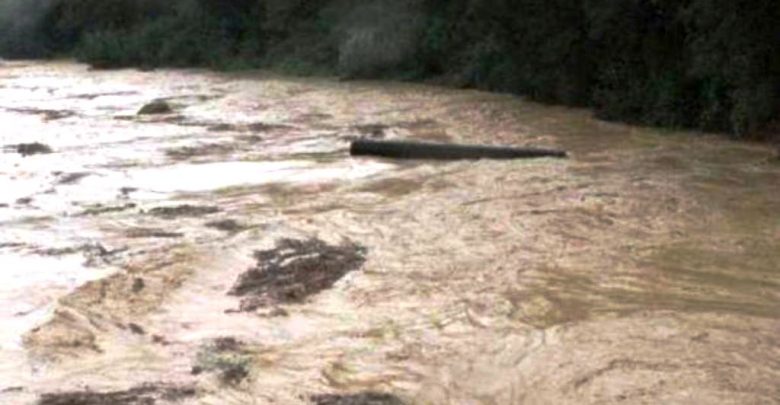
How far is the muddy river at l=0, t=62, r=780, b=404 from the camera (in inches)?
304

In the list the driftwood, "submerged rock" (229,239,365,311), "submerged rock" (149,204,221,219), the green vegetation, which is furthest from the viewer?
the green vegetation

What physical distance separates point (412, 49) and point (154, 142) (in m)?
15.7

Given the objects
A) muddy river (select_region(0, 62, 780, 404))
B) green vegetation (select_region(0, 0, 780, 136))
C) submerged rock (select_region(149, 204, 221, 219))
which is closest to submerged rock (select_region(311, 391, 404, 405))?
muddy river (select_region(0, 62, 780, 404))

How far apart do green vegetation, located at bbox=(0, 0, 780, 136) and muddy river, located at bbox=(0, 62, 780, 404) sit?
1.65 meters

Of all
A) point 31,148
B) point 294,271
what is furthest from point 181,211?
point 31,148

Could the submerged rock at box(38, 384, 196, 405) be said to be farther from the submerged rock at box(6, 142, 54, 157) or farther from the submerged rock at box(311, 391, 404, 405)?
the submerged rock at box(6, 142, 54, 157)

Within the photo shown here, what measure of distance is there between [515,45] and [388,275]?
1976 centimetres

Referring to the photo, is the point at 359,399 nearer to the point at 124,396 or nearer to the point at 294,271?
the point at 124,396

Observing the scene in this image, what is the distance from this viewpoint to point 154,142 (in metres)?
21.8

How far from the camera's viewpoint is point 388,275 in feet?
34.8

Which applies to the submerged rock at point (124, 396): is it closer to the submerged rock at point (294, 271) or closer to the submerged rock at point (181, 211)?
the submerged rock at point (294, 271)

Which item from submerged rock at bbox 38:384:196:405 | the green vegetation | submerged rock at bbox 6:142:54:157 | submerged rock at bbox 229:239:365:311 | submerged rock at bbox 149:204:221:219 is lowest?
submerged rock at bbox 6:142:54:157

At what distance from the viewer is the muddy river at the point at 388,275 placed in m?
7.73

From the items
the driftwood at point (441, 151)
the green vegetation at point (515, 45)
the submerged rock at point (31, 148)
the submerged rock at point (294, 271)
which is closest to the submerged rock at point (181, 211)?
the submerged rock at point (294, 271)
